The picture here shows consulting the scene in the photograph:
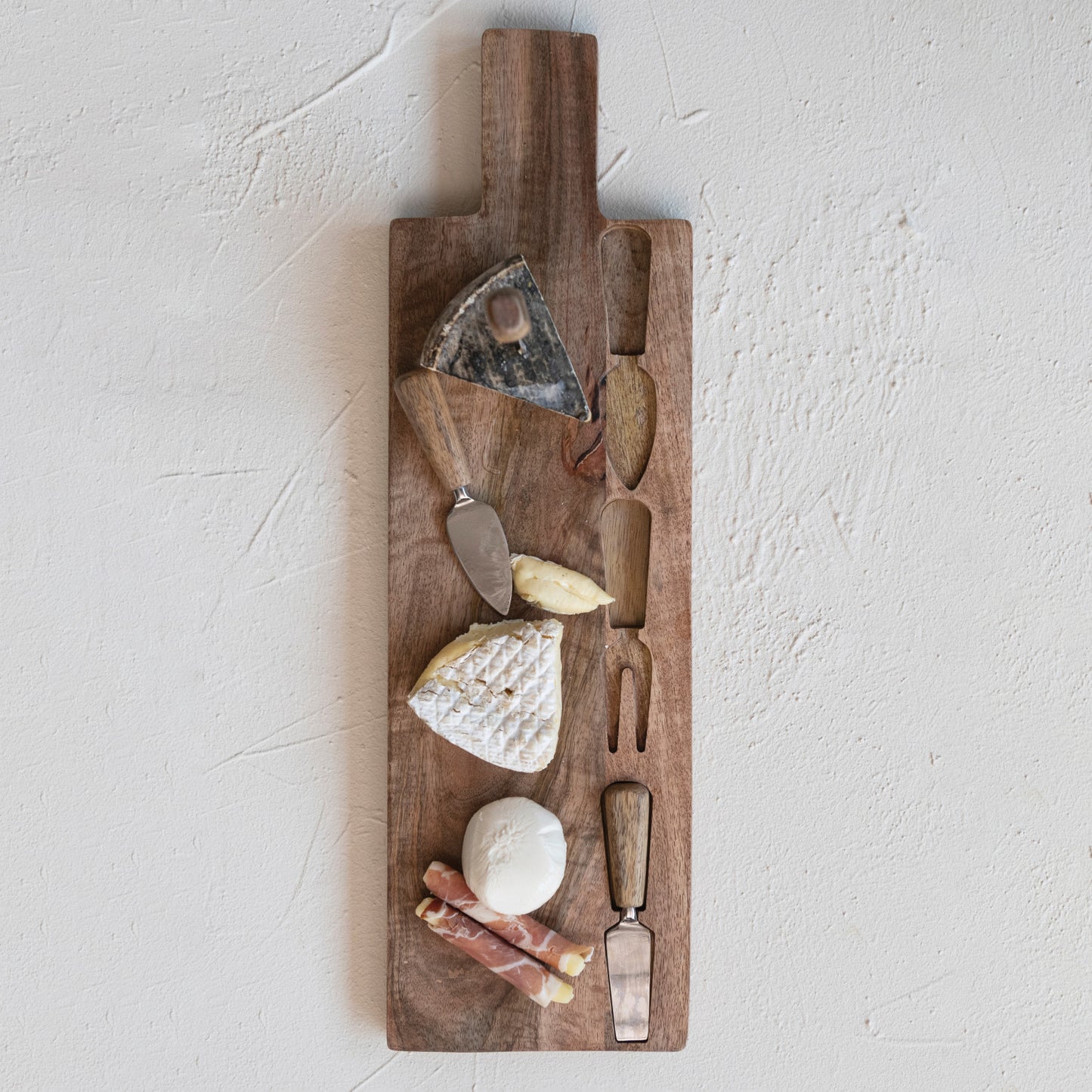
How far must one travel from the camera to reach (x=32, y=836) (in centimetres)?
89

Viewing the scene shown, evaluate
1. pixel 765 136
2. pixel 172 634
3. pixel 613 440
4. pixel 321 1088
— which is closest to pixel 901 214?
pixel 765 136

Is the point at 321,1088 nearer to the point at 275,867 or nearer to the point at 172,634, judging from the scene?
the point at 275,867

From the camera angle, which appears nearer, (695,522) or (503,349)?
(503,349)

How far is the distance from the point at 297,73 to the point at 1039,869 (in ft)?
3.92

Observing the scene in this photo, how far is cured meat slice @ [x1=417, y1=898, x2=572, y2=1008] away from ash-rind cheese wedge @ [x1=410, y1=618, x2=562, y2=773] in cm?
17

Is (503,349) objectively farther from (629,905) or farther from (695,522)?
(629,905)

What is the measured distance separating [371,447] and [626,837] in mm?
482

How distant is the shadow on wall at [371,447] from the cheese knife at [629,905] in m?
0.25

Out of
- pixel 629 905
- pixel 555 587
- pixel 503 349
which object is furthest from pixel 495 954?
pixel 503 349

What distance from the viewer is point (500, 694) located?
2.61 ft

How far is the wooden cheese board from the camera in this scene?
2.68ft

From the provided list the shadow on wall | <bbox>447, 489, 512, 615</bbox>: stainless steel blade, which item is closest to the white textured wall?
the shadow on wall

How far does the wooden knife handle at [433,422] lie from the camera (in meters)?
0.80

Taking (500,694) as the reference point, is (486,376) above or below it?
above
